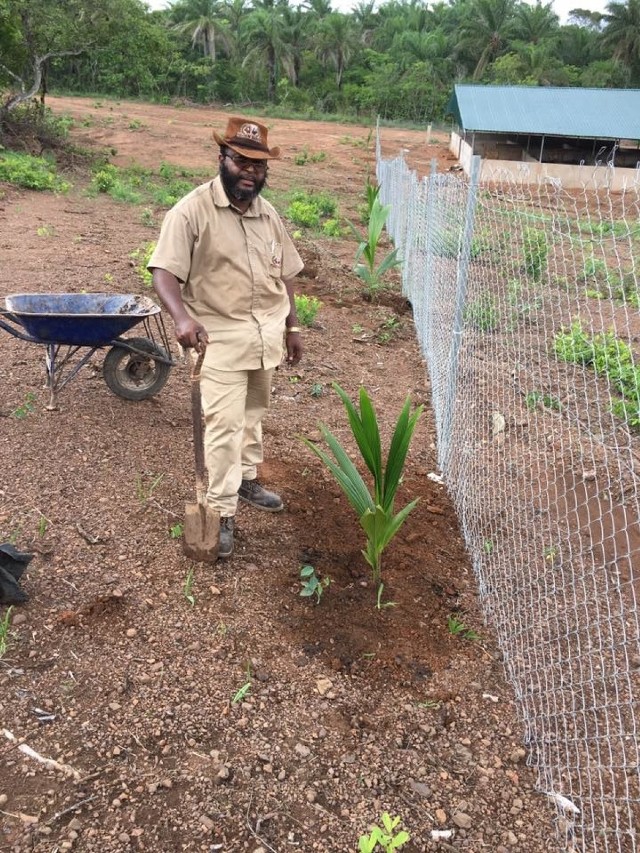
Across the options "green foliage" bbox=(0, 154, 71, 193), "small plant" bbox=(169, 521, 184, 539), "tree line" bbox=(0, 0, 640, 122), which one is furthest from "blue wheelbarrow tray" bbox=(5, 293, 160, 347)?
"tree line" bbox=(0, 0, 640, 122)

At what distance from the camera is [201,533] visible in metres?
3.13

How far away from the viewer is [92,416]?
14.2 ft

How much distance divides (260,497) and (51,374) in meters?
1.61

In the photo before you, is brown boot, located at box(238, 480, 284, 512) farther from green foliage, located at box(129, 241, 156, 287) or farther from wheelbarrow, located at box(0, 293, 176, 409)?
green foliage, located at box(129, 241, 156, 287)

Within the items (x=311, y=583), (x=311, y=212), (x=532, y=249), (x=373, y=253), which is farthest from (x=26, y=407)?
(x=311, y=212)

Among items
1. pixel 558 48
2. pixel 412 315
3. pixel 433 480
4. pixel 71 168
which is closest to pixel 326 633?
pixel 433 480

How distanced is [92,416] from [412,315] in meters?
4.32

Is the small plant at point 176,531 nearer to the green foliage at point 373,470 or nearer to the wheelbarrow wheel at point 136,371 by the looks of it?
the green foliage at point 373,470

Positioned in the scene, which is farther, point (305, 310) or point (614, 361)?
point (305, 310)

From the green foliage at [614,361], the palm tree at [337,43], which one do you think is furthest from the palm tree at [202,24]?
the green foliage at [614,361]

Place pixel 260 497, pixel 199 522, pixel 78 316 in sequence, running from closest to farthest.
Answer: pixel 199 522
pixel 260 497
pixel 78 316

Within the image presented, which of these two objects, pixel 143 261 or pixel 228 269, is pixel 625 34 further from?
pixel 228 269

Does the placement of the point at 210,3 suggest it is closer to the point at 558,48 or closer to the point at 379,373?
the point at 558,48

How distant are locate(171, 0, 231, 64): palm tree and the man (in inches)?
2176
